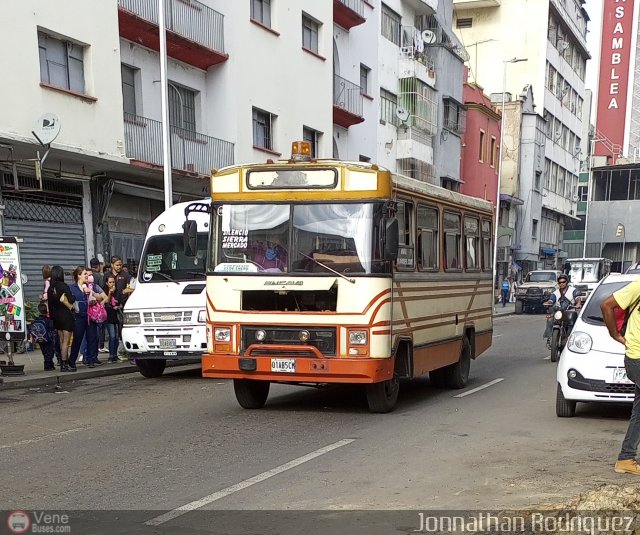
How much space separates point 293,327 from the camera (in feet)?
29.5

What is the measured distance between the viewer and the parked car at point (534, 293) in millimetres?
37125

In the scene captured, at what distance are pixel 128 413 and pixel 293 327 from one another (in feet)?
8.29

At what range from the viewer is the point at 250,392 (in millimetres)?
9820

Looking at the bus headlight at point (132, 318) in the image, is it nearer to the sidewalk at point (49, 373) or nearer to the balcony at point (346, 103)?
the sidewalk at point (49, 373)

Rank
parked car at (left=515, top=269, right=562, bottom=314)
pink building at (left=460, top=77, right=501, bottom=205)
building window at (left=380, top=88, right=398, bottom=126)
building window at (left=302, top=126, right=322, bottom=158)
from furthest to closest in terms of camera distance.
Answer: pink building at (left=460, top=77, right=501, bottom=205), parked car at (left=515, top=269, right=562, bottom=314), building window at (left=380, top=88, right=398, bottom=126), building window at (left=302, top=126, right=322, bottom=158)

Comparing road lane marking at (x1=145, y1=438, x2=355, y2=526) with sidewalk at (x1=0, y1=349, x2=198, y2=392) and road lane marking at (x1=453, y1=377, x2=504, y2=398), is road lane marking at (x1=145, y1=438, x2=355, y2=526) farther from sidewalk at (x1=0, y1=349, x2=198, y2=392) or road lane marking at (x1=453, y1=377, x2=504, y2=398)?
sidewalk at (x1=0, y1=349, x2=198, y2=392)

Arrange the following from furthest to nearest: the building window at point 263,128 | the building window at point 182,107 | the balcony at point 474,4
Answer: the balcony at point 474,4
the building window at point 263,128
the building window at point 182,107

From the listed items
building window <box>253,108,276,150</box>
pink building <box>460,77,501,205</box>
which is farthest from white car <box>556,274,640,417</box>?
pink building <box>460,77,501,205</box>

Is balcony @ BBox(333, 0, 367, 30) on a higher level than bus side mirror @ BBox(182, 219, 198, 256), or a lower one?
higher

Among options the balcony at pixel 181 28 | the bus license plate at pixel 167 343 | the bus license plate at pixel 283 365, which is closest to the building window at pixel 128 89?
the balcony at pixel 181 28

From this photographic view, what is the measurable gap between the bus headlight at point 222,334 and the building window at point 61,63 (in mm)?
10733

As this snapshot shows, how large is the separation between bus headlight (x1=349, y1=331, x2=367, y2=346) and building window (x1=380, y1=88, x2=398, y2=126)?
90.4 ft

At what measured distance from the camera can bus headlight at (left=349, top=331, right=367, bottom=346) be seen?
8828 mm

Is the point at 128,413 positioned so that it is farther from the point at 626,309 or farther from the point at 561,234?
the point at 561,234
